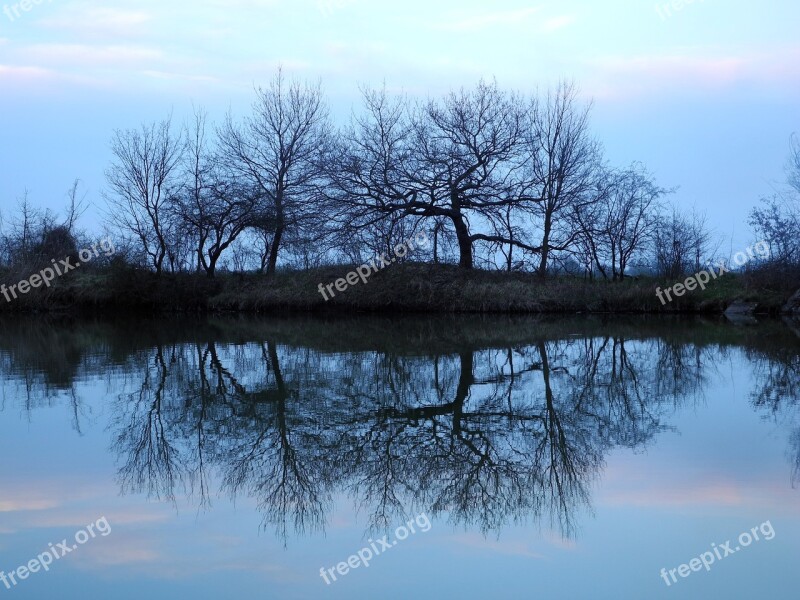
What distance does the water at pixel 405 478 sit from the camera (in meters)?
4.66

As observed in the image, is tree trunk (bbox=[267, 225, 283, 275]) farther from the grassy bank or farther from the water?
the water

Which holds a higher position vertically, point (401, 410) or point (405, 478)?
point (401, 410)

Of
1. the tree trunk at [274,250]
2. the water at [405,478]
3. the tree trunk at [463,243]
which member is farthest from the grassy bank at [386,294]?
the water at [405,478]

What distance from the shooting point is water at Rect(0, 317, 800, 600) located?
15.3 ft

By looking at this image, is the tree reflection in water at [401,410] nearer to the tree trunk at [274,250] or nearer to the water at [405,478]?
the water at [405,478]

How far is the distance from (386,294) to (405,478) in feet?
75.4

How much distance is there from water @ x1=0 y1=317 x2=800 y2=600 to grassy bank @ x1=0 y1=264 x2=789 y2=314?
523 inches

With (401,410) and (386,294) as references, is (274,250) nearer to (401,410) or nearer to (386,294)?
(386,294)

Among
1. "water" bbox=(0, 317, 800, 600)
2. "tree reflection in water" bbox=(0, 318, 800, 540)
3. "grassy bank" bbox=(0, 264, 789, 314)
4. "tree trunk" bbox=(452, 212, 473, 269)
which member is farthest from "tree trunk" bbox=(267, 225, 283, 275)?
"water" bbox=(0, 317, 800, 600)

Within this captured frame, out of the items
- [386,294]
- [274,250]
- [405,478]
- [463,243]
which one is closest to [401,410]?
[405,478]

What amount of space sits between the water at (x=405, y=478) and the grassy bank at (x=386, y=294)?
13.3m

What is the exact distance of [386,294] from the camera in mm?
29500

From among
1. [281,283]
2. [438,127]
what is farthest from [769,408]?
[281,283]

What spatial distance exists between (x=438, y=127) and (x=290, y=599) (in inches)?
995
